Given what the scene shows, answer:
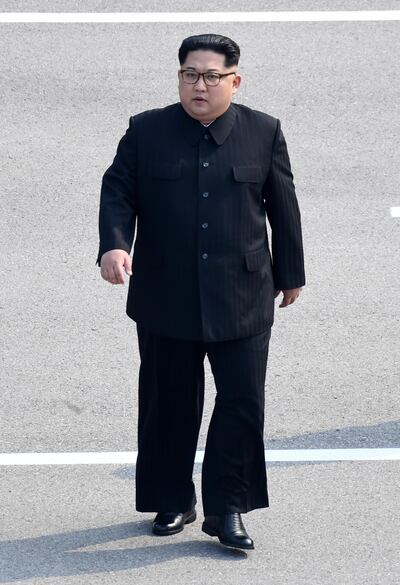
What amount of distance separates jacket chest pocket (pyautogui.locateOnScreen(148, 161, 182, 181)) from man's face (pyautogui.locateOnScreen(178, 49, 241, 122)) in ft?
0.70

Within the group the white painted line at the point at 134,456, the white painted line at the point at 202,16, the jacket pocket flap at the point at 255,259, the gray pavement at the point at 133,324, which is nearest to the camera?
the jacket pocket flap at the point at 255,259

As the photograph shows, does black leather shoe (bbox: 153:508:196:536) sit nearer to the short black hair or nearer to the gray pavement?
the gray pavement

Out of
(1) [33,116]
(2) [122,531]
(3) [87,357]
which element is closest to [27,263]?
(3) [87,357]

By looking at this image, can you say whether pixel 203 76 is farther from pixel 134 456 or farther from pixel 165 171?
pixel 134 456

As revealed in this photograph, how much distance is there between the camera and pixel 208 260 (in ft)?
19.1

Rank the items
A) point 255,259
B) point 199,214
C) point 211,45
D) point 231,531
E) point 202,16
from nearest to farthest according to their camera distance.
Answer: point 211,45, point 199,214, point 255,259, point 231,531, point 202,16

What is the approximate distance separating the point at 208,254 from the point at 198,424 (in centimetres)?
75

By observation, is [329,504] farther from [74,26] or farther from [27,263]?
[74,26]

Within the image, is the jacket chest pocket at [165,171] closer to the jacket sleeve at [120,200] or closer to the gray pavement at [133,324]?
the jacket sleeve at [120,200]

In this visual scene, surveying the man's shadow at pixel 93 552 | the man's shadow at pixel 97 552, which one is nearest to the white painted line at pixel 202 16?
the man's shadow at pixel 97 552

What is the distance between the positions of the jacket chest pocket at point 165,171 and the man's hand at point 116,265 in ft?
1.10

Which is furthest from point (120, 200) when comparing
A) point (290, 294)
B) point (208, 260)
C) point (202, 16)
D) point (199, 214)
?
point (202, 16)

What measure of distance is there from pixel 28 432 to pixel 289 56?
4830 mm

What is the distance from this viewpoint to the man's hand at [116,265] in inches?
223
